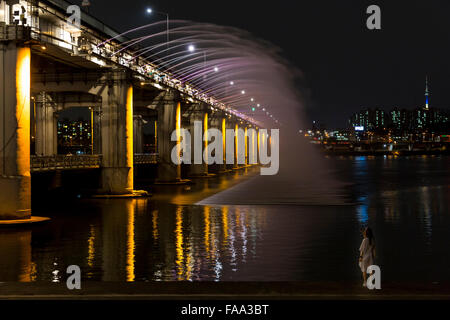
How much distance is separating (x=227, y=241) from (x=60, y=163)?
26.2 m

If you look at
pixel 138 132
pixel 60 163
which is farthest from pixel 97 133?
pixel 60 163

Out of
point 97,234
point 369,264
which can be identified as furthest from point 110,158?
point 369,264

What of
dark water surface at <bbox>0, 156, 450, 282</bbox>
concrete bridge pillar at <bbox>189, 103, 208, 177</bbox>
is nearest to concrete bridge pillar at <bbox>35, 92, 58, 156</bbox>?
concrete bridge pillar at <bbox>189, 103, 208, 177</bbox>

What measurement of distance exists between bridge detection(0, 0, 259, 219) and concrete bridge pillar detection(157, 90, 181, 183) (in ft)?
0.33

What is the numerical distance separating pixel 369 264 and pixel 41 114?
58820 mm

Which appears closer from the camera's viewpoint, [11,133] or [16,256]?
[16,256]

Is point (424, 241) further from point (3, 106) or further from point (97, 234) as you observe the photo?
point (3, 106)

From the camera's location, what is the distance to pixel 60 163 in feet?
146

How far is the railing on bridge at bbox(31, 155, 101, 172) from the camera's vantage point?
40.8m

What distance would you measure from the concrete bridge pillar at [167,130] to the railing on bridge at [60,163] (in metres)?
8.35

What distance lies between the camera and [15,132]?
2670 centimetres

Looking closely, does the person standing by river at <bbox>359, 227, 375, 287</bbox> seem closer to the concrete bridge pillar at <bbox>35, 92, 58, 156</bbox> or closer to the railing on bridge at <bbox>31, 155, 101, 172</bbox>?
the railing on bridge at <bbox>31, 155, 101, 172</bbox>

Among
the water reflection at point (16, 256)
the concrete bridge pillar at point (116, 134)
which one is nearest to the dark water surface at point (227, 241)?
the water reflection at point (16, 256)

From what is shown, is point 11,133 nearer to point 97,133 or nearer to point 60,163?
point 60,163
